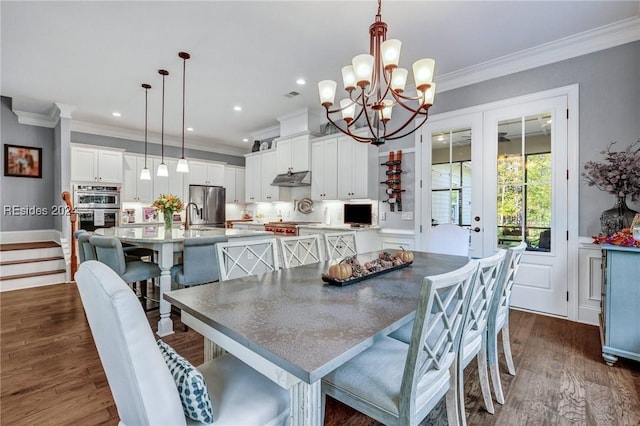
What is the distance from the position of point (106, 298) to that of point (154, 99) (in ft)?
15.8

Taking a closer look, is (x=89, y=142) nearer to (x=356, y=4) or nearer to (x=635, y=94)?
(x=356, y=4)

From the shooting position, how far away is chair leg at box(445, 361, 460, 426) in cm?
132

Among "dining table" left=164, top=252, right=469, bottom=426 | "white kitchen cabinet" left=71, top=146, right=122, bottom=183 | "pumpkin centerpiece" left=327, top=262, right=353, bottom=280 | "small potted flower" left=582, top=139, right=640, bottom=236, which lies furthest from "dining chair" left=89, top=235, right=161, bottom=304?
"small potted flower" left=582, top=139, right=640, bottom=236

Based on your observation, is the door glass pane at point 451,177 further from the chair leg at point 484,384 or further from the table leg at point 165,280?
the table leg at point 165,280

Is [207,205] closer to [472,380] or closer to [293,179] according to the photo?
[293,179]

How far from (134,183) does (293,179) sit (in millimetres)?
3510

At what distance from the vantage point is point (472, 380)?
203cm

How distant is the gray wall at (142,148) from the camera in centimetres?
600

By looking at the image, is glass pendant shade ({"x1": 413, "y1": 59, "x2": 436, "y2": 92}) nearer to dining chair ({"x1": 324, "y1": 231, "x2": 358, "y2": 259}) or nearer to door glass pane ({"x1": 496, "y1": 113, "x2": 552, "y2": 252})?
dining chair ({"x1": 324, "y1": 231, "x2": 358, "y2": 259})

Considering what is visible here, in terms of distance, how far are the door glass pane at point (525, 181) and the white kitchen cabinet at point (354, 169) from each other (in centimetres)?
169

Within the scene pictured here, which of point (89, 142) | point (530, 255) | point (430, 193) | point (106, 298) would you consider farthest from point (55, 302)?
point (530, 255)

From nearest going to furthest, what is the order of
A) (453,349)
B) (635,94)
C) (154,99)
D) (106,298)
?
(106,298), (453,349), (635,94), (154,99)

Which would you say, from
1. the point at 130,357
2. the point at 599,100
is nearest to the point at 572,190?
the point at 599,100

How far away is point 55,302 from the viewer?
372 centimetres
